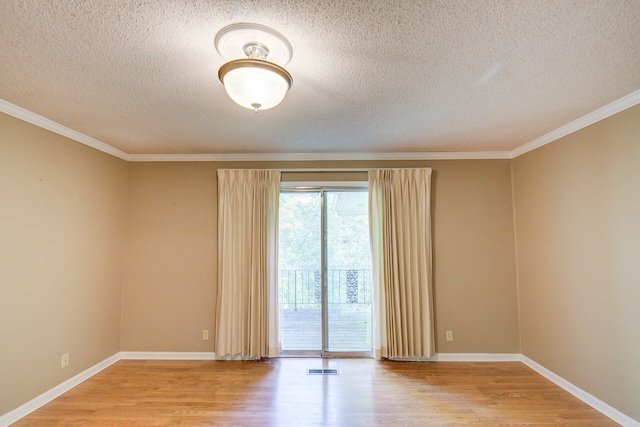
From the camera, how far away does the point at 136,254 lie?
13.1ft

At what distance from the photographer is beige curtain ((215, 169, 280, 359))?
151 inches

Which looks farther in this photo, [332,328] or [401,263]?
[332,328]

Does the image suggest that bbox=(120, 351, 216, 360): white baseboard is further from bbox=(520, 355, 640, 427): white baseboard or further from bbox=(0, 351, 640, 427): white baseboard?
bbox=(520, 355, 640, 427): white baseboard

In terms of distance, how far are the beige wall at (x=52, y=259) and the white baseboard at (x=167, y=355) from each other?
0.67 feet

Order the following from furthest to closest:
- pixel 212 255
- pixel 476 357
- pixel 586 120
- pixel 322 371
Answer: pixel 212 255 → pixel 476 357 → pixel 322 371 → pixel 586 120

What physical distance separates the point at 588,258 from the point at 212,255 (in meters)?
3.90

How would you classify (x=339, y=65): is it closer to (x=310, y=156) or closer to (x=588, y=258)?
(x=310, y=156)

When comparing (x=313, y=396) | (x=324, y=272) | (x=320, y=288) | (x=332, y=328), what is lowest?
(x=313, y=396)

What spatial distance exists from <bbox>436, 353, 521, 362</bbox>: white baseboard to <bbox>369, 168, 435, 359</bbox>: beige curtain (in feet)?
0.53

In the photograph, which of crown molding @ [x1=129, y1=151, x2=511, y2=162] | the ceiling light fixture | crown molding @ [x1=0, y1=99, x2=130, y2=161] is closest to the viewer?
the ceiling light fixture

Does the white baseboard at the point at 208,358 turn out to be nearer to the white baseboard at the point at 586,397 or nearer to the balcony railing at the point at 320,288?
the white baseboard at the point at 586,397

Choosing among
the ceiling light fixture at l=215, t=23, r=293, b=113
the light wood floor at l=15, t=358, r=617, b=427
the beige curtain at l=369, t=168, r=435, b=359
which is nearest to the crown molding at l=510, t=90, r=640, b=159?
the beige curtain at l=369, t=168, r=435, b=359

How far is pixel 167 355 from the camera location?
3889mm

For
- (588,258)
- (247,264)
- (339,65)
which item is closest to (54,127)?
(247,264)
